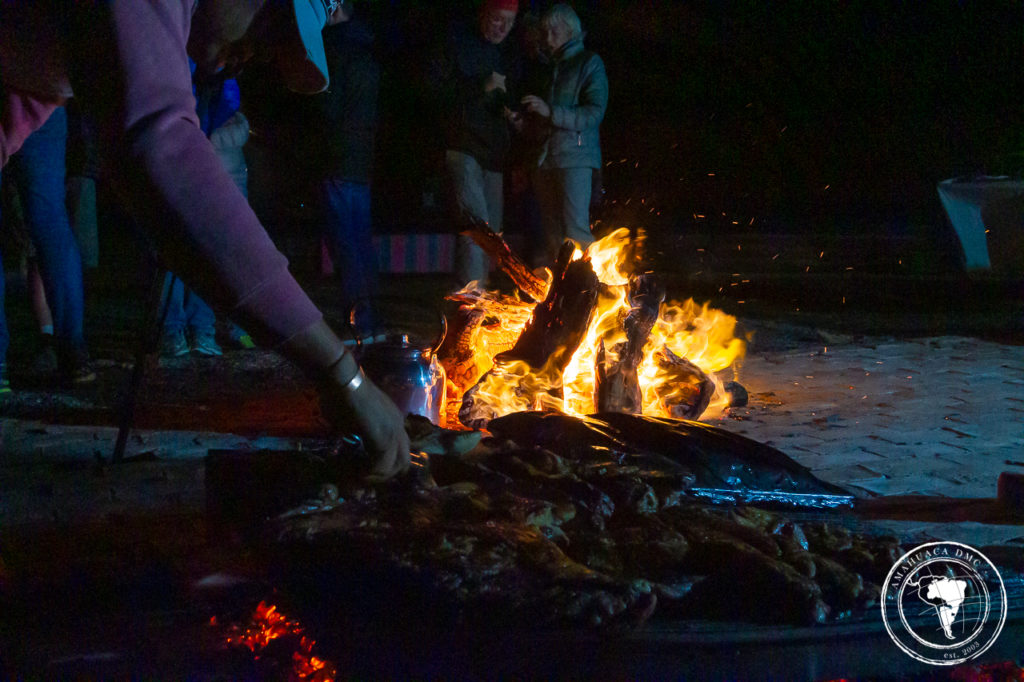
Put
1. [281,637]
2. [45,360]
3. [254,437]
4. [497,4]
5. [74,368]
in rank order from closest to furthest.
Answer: [281,637], [254,437], [74,368], [45,360], [497,4]

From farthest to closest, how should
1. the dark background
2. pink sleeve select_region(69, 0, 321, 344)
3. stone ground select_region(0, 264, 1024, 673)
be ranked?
the dark background, stone ground select_region(0, 264, 1024, 673), pink sleeve select_region(69, 0, 321, 344)

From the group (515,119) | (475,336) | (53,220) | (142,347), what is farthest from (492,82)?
(142,347)

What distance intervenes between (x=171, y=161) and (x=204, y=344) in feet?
14.7

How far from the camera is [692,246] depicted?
1332 cm

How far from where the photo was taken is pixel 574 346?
3.88 metres

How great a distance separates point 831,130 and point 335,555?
51.1 feet

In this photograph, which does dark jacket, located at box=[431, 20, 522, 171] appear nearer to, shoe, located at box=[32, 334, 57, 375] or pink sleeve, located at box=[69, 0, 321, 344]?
shoe, located at box=[32, 334, 57, 375]

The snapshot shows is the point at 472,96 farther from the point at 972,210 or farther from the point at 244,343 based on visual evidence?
the point at 972,210

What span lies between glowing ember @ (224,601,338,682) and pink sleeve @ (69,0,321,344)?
751mm

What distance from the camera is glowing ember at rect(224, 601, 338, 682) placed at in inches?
67.9

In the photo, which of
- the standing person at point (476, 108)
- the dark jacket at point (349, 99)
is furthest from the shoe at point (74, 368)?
the standing person at point (476, 108)

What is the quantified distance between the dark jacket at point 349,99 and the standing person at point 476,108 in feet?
1.91

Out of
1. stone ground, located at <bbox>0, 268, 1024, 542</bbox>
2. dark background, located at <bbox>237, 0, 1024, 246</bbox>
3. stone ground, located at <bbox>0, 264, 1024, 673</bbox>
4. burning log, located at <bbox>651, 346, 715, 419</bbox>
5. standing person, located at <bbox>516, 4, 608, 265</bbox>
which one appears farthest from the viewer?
dark background, located at <bbox>237, 0, 1024, 246</bbox>

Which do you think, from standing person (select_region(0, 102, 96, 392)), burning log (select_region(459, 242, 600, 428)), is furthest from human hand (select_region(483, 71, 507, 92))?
standing person (select_region(0, 102, 96, 392))
